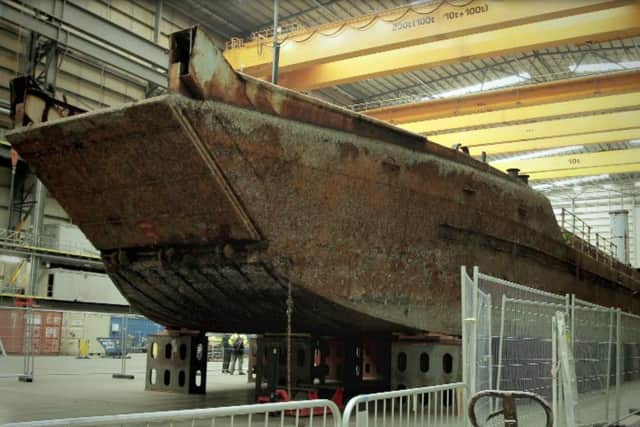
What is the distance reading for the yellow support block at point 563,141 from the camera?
2285cm

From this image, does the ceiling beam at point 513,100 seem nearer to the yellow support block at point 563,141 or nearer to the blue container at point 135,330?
the yellow support block at point 563,141

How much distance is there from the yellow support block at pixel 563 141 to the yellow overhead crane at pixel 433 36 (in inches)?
259

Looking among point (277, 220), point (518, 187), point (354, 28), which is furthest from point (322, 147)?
point (354, 28)

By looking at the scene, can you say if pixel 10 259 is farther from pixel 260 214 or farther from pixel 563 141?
pixel 260 214

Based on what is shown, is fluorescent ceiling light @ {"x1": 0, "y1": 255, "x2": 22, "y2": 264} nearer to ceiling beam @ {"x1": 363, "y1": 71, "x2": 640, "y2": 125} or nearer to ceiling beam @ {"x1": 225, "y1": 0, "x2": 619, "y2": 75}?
ceiling beam @ {"x1": 225, "y1": 0, "x2": 619, "y2": 75}

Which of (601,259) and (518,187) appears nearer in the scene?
(518,187)

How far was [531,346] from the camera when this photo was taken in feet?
19.8

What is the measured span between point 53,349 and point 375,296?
1624 cm

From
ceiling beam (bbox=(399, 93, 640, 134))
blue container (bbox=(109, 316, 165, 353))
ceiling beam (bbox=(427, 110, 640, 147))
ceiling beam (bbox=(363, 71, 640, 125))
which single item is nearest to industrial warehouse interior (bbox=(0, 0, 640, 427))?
ceiling beam (bbox=(363, 71, 640, 125))

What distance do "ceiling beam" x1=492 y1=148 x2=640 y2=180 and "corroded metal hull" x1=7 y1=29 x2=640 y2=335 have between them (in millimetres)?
19570

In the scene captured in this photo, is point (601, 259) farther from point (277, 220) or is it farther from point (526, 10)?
point (277, 220)

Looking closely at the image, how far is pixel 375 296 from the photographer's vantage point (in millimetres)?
7203

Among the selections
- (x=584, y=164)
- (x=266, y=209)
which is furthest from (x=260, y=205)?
(x=584, y=164)

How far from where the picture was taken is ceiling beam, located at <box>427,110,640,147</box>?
21281mm
